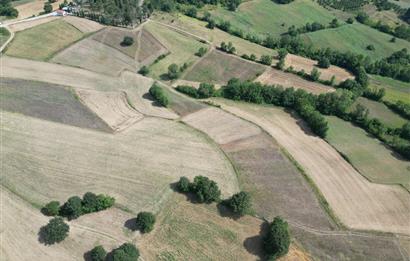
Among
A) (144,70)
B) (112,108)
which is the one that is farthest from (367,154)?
(144,70)

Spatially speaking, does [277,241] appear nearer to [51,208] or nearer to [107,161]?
[107,161]

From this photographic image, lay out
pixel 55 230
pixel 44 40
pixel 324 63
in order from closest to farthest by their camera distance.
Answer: pixel 55 230 < pixel 44 40 < pixel 324 63

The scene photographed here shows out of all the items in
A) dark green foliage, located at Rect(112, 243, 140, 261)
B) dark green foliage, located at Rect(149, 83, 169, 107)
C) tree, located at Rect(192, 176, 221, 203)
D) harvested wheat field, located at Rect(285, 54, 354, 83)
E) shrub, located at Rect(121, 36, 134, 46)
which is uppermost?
harvested wheat field, located at Rect(285, 54, 354, 83)

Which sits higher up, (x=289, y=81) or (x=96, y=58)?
(x=289, y=81)

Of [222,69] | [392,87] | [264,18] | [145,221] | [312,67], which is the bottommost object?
[145,221]

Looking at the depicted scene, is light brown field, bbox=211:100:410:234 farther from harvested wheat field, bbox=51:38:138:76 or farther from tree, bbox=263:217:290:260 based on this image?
harvested wheat field, bbox=51:38:138:76

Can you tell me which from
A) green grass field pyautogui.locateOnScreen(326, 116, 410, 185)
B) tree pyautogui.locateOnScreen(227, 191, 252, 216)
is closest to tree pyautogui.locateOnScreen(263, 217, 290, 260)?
tree pyautogui.locateOnScreen(227, 191, 252, 216)

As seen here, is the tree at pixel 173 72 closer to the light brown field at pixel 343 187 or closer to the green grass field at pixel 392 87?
the light brown field at pixel 343 187

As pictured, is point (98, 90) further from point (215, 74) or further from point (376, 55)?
point (376, 55)
